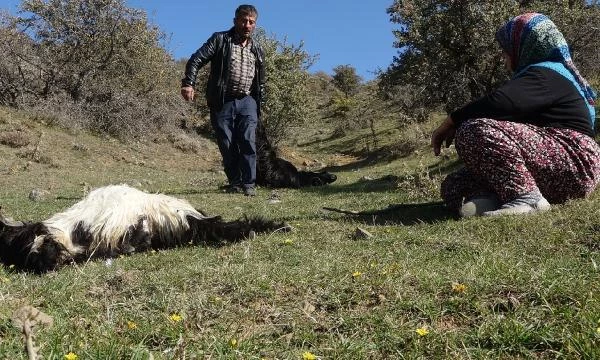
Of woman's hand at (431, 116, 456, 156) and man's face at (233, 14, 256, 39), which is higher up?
man's face at (233, 14, 256, 39)

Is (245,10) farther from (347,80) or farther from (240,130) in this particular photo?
(347,80)

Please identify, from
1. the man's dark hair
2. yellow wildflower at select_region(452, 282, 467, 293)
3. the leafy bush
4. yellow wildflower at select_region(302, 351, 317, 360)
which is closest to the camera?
yellow wildflower at select_region(302, 351, 317, 360)

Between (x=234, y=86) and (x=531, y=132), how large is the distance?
4.62 m

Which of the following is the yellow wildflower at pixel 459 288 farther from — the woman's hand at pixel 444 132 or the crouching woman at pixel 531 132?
the woman's hand at pixel 444 132

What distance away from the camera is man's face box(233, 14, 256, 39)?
25.5 feet

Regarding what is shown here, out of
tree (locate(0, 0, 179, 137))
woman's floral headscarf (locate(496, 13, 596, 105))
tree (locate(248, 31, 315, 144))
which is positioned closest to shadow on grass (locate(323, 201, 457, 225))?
woman's floral headscarf (locate(496, 13, 596, 105))

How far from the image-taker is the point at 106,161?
14383 millimetres

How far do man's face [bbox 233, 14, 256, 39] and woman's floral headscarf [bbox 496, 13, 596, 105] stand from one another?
4.10 m

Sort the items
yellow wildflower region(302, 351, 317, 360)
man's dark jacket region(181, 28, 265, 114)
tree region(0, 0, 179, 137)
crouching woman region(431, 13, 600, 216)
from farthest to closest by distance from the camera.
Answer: tree region(0, 0, 179, 137) → man's dark jacket region(181, 28, 265, 114) → crouching woman region(431, 13, 600, 216) → yellow wildflower region(302, 351, 317, 360)

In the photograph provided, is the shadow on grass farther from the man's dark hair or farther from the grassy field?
the man's dark hair

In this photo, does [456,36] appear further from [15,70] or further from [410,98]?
[15,70]

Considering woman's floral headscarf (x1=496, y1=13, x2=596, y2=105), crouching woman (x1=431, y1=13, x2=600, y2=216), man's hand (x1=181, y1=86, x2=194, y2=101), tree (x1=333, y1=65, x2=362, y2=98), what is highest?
tree (x1=333, y1=65, x2=362, y2=98)

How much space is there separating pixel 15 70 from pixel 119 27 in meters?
3.86

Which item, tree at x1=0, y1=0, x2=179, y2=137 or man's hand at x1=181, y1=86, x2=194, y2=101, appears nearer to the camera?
man's hand at x1=181, y1=86, x2=194, y2=101
